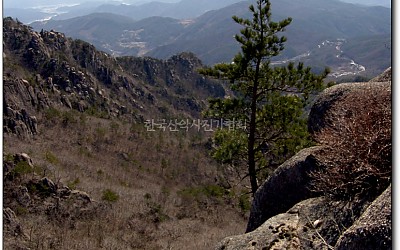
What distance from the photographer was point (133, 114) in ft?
254

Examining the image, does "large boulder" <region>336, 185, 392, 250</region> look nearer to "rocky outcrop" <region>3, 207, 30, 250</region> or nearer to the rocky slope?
the rocky slope

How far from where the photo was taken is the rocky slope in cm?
468

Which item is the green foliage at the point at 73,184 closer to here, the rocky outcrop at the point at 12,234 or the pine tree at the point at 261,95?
the rocky outcrop at the point at 12,234

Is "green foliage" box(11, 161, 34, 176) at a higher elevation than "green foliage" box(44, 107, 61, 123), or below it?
higher

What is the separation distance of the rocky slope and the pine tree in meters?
4.02

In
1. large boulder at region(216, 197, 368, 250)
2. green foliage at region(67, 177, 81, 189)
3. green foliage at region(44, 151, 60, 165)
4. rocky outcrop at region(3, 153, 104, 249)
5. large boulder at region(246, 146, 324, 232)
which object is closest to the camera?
large boulder at region(216, 197, 368, 250)

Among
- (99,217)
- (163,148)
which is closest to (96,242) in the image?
(99,217)

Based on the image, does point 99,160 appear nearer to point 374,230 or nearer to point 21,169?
point 21,169

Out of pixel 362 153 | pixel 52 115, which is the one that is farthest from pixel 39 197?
pixel 52 115

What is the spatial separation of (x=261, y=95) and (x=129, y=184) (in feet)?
96.8

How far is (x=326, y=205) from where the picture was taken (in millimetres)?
6320

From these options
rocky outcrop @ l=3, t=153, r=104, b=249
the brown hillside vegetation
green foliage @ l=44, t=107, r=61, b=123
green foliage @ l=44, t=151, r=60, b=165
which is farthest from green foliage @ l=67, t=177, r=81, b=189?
green foliage @ l=44, t=107, r=61, b=123

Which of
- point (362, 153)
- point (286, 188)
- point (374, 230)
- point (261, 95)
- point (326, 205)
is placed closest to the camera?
point (374, 230)

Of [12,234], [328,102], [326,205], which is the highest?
[328,102]
